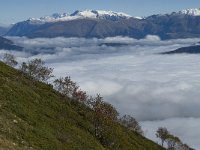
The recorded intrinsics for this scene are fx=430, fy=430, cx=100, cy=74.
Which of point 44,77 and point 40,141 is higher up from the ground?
point 44,77

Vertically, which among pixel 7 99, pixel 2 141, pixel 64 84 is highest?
pixel 64 84

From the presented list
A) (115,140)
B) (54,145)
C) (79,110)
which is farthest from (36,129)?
(79,110)

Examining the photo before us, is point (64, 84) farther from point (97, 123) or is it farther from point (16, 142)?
point (16, 142)

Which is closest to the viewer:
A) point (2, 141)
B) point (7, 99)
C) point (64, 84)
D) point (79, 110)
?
point (2, 141)

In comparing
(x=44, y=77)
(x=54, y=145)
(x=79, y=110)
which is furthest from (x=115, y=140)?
(x=44, y=77)

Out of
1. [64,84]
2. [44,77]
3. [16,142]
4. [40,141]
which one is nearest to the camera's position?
[16,142]

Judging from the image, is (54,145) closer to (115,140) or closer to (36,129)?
(36,129)

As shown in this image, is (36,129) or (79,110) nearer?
(36,129)

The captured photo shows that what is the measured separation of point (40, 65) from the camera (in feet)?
635

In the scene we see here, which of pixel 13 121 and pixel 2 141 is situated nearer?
pixel 2 141

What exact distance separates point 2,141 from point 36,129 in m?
18.1

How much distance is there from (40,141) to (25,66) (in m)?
124

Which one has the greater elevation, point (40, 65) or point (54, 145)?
point (40, 65)

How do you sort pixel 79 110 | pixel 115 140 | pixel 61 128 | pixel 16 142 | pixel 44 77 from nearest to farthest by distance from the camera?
pixel 16 142 → pixel 61 128 → pixel 115 140 → pixel 79 110 → pixel 44 77
